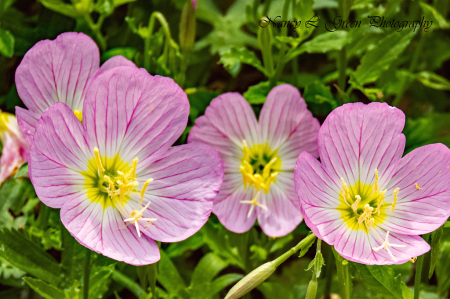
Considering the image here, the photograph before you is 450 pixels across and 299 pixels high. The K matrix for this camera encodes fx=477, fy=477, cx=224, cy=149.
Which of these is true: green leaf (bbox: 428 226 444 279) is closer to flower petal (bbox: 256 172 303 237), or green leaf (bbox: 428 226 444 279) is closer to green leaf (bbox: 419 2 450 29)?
flower petal (bbox: 256 172 303 237)

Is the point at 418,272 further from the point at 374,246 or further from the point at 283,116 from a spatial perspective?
the point at 283,116

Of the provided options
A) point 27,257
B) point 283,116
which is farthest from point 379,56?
point 27,257

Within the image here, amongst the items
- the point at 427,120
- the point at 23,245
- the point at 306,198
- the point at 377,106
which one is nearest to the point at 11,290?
the point at 23,245

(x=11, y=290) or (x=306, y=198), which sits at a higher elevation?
(x=306, y=198)

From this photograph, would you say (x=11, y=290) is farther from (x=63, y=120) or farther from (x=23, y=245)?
(x=63, y=120)

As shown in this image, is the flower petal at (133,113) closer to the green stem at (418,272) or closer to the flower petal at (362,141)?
the flower petal at (362,141)

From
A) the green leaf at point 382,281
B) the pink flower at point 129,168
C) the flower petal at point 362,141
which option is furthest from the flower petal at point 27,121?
the green leaf at point 382,281

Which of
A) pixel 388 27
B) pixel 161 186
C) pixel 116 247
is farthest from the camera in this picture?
pixel 388 27
